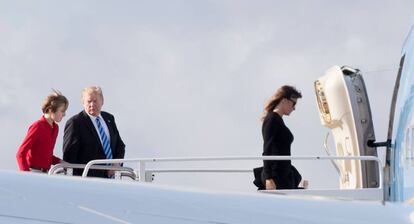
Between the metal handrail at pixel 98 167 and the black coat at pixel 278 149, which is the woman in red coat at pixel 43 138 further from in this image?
the black coat at pixel 278 149

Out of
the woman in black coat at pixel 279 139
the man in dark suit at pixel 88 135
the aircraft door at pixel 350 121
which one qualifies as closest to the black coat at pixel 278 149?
the woman in black coat at pixel 279 139

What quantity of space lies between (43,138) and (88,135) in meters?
0.48

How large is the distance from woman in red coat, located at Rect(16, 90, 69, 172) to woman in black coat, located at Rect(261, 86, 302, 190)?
1.73 m

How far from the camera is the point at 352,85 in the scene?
7934 millimetres

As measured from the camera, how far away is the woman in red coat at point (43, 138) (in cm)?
816

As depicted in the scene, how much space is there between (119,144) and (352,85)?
2293 millimetres

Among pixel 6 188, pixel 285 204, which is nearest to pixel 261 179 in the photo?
pixel 285 204

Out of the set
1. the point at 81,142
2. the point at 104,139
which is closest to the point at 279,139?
the point at 104,139

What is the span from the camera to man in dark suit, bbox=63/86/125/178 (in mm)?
8562

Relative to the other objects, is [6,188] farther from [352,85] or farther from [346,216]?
[352,85]

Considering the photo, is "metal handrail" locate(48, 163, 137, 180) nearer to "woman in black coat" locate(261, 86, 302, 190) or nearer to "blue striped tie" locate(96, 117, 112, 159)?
"blue striped tie" locate(96, 117, 112, 159)

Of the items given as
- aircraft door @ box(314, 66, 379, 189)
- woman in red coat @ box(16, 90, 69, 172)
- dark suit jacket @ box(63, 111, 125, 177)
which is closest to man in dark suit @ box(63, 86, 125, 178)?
dark suit jacket @ box(63, 111, 125, 177)

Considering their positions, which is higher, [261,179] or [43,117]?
[43,117]

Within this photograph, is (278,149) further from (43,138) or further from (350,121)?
(43,138)
